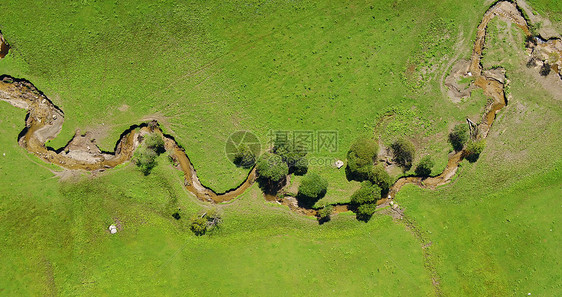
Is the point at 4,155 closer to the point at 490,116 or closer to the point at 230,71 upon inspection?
the point at 230,71

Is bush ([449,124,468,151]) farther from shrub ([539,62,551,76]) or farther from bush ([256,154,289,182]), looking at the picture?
bush ([256,154,289,182])

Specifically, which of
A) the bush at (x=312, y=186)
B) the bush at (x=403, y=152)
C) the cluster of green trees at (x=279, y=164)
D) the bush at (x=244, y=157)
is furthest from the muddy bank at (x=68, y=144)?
the bush at (x=403, y=152)

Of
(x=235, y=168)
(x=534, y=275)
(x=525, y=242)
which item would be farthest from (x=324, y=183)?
(x=534, y=275)

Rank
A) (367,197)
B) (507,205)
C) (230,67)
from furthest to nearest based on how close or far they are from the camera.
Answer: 1. (230,67)
2. (507,205)
3. (367,197)

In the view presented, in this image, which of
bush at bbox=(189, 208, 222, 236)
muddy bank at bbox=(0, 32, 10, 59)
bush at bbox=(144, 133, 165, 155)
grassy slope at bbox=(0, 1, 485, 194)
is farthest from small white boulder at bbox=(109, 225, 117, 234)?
muddy bank at bbox=(0, 32, 10, 59)

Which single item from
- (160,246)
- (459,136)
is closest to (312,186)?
(459,136)

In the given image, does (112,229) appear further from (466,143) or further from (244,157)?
(466,143)

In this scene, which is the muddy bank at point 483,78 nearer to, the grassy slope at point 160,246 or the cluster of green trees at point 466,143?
the cluster of green trees at point 466,143
